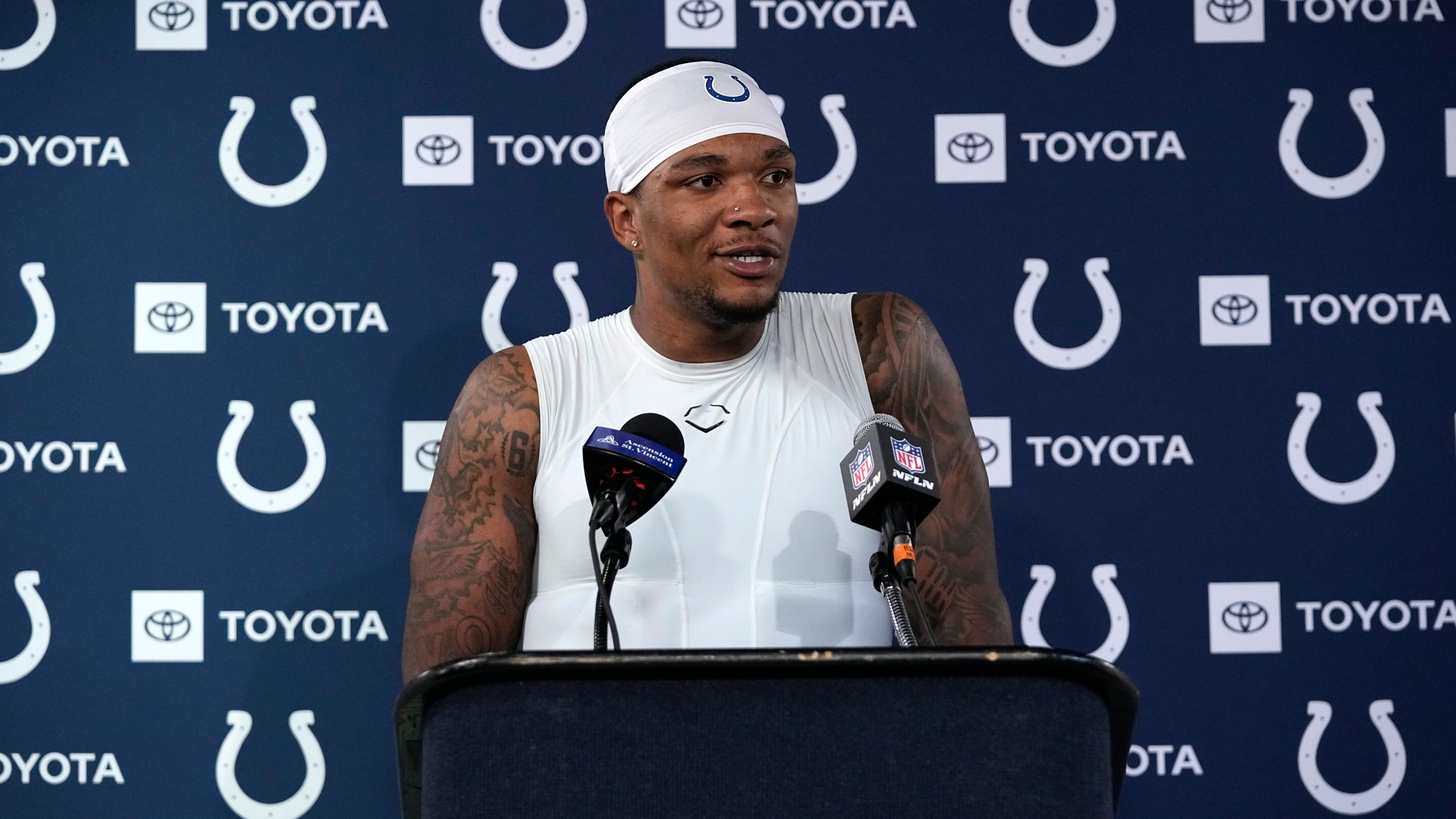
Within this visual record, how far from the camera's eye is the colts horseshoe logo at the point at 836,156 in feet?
8.52

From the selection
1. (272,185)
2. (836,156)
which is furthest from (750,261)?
(272,185)

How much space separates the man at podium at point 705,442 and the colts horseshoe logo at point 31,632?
1.08 m

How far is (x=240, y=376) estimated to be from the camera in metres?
2.58

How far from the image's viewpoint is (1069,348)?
2584 millimetres

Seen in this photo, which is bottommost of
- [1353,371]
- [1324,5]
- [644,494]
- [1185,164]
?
[644,494]

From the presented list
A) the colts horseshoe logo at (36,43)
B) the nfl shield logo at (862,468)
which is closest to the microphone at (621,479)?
the nfl shield logo at (862,468)

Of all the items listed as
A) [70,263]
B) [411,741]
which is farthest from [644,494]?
[70,263]

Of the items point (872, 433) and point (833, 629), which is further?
point (833, 629)

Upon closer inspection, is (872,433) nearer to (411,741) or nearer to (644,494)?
(644,494)

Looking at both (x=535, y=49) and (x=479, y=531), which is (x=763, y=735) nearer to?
(x=479, y=531)

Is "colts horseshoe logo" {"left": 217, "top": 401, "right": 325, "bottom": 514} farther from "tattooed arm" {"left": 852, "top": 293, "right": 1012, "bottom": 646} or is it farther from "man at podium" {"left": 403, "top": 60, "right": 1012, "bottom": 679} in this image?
"tattooed arm" {"left": 852, "top": 293, "right": 1012, "bottom": 646}

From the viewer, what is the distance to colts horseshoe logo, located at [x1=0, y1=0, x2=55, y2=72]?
262 cm

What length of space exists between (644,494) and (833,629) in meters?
0.61

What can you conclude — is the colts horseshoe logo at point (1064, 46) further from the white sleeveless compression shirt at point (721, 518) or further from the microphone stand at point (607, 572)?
the microphone stand at point (607, 572)
